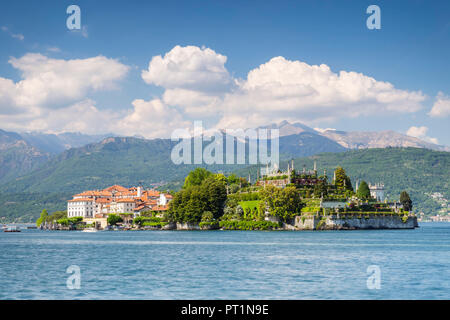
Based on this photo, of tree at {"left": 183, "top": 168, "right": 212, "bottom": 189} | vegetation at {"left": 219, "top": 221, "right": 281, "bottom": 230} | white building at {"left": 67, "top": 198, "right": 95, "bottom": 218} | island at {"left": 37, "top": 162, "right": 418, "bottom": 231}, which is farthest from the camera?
white building at {"left": 67, "top": 198, "right": 95, "bottom": 218}

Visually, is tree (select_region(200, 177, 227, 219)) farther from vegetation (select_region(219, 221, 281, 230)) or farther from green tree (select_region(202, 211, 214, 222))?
vegetation (select_region(219, 221, 281, 230))

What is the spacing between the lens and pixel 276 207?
118 m

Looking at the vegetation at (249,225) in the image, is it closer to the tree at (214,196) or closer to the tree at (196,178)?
the tree at (214,196)

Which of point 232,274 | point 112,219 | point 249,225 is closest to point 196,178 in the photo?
point 112,219

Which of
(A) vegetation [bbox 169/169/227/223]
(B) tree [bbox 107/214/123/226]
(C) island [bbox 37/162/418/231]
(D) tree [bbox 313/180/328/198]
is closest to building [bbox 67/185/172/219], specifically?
(B) tree [bbox 107/214/123/226]

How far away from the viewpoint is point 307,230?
383 ft

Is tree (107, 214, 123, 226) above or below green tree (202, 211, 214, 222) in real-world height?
below

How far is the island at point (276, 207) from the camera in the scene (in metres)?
119

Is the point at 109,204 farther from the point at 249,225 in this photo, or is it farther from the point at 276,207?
the point at 276,207

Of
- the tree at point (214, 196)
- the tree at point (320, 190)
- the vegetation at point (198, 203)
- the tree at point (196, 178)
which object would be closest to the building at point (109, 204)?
the tree at point (196, 178)

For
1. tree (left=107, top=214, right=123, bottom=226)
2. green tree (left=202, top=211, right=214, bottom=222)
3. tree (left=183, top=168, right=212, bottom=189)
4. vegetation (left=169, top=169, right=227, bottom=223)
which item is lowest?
tree (left=107, top=214, right=123, bottom=226)

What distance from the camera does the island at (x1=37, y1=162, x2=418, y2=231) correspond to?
11881 cm

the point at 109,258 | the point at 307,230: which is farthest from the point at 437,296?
the point at 307,230
